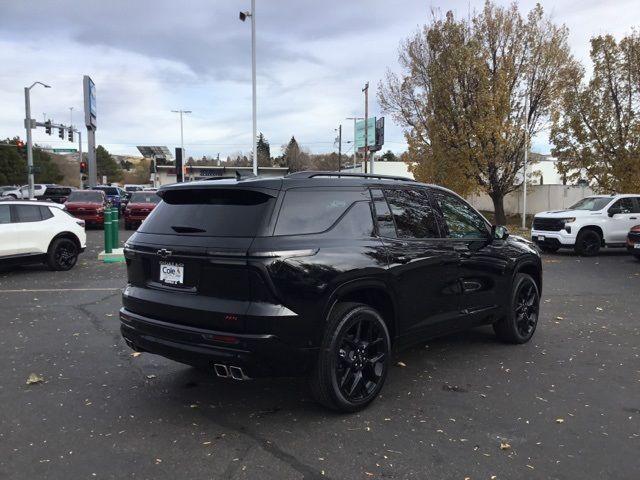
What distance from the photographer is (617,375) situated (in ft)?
16.6

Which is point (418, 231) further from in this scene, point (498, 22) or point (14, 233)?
point (498, 22)

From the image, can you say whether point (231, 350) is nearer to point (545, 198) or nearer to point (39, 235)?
point (39, 235)

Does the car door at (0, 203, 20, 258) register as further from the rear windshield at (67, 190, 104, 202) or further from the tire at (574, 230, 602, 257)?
the tire at (574, 230, 602, 257)

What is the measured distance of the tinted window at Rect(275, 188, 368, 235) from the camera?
3812 millimetres

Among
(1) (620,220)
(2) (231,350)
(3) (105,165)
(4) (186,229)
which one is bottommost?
(2) (231,350)

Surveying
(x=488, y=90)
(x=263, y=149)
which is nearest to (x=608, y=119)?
(x=488, y=90)

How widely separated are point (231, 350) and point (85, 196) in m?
22.7

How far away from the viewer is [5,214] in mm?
10891

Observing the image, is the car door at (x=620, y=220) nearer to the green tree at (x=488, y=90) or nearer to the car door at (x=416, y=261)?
the green tree at (x=488, y=90)

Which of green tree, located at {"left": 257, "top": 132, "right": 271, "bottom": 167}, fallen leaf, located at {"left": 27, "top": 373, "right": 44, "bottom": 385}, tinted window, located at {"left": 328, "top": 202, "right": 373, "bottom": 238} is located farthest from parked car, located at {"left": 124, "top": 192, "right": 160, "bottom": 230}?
green tree, located at {"left": 257, "top": 132, "right": 271, "bottom": 167}

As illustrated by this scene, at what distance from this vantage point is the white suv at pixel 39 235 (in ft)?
35.3

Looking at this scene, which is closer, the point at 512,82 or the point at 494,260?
the point at 494,260

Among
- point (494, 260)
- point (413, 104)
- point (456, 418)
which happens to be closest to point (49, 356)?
point (456, 418)

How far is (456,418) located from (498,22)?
73.4 feet
